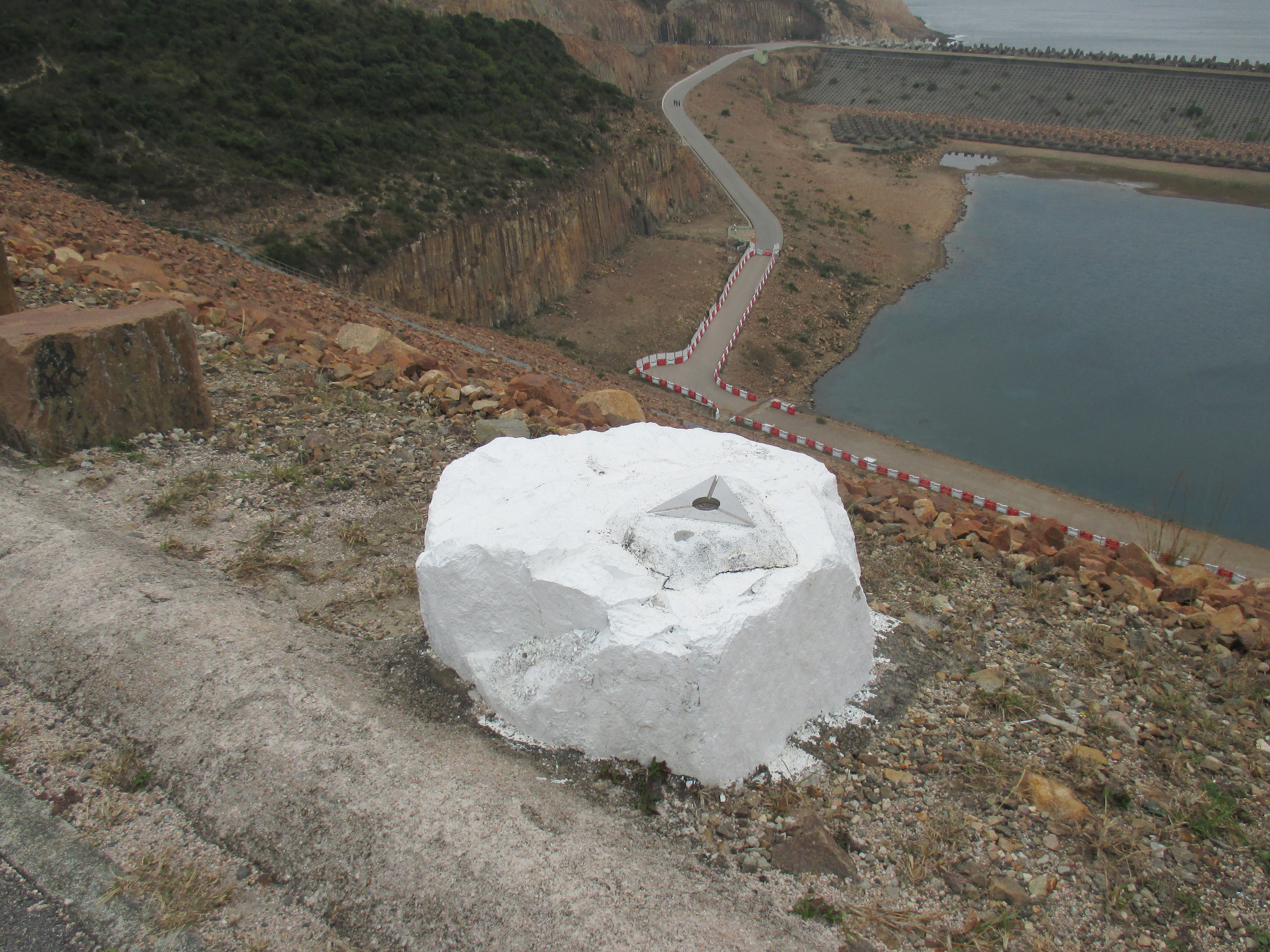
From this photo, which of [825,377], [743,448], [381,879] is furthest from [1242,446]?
[381,879]

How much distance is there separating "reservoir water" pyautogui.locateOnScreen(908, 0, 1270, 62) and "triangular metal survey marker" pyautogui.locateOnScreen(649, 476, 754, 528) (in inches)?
3684

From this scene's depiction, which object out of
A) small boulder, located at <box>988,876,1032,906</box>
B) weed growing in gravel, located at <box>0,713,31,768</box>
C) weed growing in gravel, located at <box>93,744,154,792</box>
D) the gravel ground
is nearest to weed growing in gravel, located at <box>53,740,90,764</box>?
weed growing in gravel, located at <box>93,744,154,792</box>

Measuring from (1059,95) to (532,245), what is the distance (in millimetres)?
51134

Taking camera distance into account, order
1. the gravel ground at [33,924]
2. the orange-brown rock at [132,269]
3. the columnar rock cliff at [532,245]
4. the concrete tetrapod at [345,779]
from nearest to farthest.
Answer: the gravel ground at [33,924] < the concrete tetrapod at [345,779] < the orange-brown rock at [132,269] < the columnar rock cliff at [532,245]

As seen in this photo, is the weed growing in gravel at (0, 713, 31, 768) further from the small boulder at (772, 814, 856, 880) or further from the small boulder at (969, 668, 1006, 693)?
the small boulder at (969, 668, 1006, 693)

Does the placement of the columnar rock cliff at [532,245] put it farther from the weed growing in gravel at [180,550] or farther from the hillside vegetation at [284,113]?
the weed growing in gravel at [180,550]

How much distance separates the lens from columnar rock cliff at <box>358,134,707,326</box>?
25531 millimetres

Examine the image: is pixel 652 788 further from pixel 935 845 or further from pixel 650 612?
pixel 935 845

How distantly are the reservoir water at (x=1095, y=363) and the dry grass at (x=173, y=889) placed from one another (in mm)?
18537

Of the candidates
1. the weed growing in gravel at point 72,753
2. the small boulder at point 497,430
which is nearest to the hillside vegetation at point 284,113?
the small boulder at point 497,430

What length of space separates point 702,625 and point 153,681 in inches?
166

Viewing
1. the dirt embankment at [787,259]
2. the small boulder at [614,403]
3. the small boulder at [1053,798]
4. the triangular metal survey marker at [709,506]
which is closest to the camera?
the small boulder at [1053,798]

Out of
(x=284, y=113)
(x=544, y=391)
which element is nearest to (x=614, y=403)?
(x=544, y=391)

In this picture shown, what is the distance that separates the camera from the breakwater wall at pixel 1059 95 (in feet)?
184
